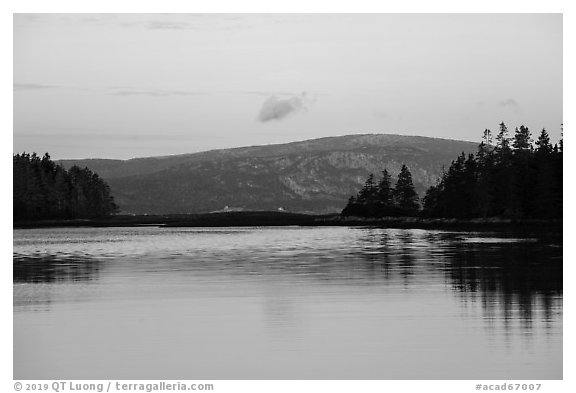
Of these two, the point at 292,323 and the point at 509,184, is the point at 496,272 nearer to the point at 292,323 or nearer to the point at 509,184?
the point at 292,323

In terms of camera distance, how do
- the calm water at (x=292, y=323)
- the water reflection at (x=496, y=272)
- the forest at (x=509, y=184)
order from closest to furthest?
the calm water at (x=292, y=323)
the water reflection at (x=496, y=272)
the forest at (x=509, y=184)

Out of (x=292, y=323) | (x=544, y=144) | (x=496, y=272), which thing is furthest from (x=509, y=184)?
(x=292, y=323)

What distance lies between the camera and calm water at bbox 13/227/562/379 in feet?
61.9

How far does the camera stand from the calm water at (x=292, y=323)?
18875 mm

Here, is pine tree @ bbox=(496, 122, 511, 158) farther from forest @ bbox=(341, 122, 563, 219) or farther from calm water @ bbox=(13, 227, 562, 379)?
calm water @ bbox=(13, 227, 562, 379)

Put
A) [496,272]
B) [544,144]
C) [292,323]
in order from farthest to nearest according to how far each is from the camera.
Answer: [544,144], [496,272], [292,323]

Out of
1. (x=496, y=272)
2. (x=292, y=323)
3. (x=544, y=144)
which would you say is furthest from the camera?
(x=544, y=144)

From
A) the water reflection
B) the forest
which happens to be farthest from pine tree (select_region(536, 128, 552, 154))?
the water reflection

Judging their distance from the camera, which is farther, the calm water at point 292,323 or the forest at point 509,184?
the forest at point 509,184

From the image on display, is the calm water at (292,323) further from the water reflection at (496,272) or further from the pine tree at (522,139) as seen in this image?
the pine tree at (522,139)

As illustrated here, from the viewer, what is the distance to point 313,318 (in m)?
24.9

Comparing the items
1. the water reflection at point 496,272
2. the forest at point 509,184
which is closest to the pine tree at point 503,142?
the forest at point 509,184

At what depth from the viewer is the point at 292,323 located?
2412 cm

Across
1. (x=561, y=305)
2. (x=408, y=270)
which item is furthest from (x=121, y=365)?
(x=408, y=270)
